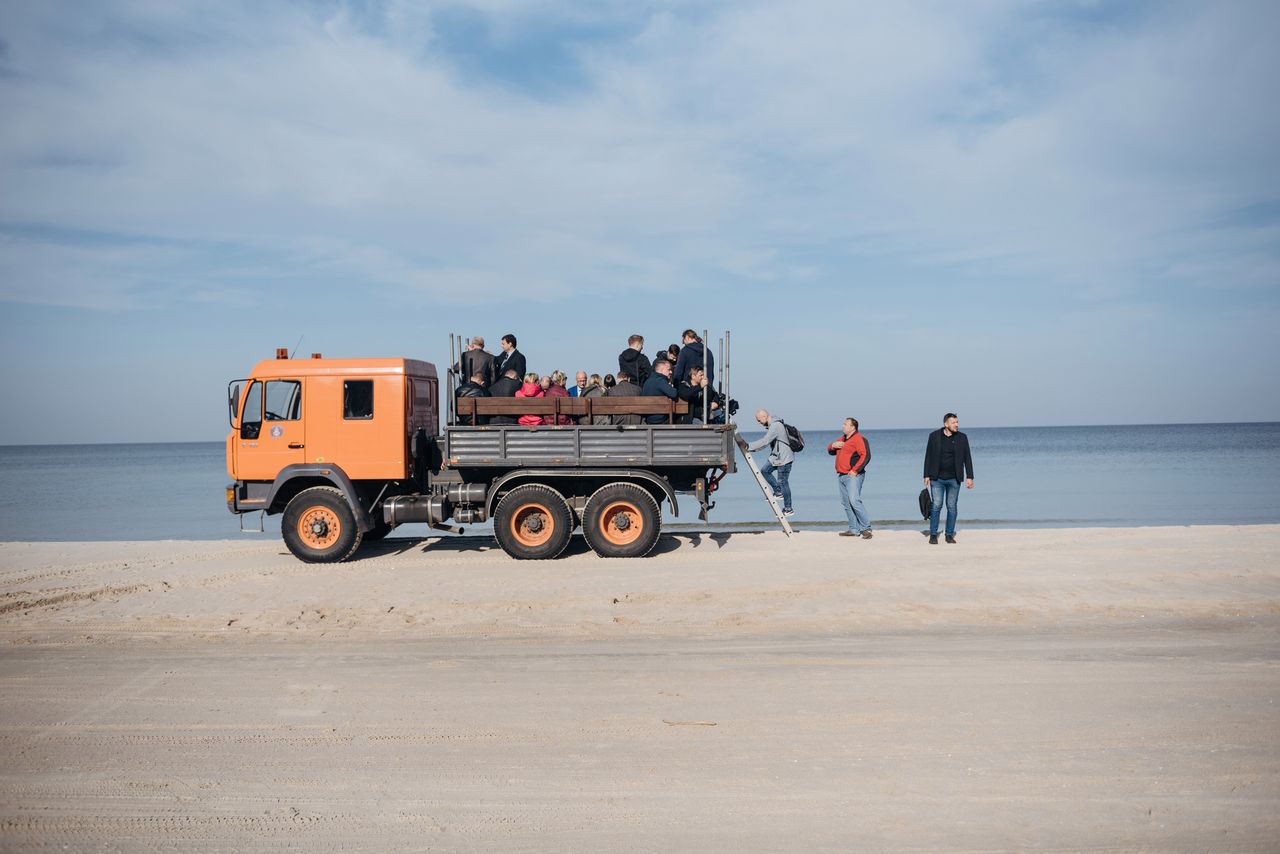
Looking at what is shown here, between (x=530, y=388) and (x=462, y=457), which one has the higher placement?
(x=530, y=388)

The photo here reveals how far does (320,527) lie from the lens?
39.9 feet

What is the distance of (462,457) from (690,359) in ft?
11.7

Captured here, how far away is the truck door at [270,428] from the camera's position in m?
12.2

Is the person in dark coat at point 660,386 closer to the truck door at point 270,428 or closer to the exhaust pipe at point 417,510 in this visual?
the exhaust pipe at point 417,510

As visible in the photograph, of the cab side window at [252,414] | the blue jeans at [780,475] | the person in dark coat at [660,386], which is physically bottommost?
the blue jeans at [780,475]

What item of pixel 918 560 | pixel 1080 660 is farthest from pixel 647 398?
pixel 1080 660

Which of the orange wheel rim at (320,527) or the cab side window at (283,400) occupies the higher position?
the cab side window at (283,400)

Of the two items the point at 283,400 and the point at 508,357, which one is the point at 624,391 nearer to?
the point at 508,357

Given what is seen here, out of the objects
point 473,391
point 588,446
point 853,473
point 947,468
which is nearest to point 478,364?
point 473,391

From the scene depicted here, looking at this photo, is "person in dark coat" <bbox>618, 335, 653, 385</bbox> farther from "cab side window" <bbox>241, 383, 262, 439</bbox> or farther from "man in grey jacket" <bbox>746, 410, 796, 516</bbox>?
"cab side window" <bbox>241, 383, 262, 439</bbox>

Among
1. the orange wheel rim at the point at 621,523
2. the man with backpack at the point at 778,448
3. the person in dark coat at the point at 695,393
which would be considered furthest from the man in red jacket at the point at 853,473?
the orange wheel rim at the point at 621,523

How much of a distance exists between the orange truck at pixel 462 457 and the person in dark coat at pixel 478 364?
2.43 ft

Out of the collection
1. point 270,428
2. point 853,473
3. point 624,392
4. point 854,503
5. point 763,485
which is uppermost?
point 624,392

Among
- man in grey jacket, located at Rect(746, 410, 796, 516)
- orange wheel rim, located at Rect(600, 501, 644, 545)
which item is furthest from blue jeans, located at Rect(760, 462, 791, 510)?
orange wheel rim, located at Rect(600, 501, 644, 545)
